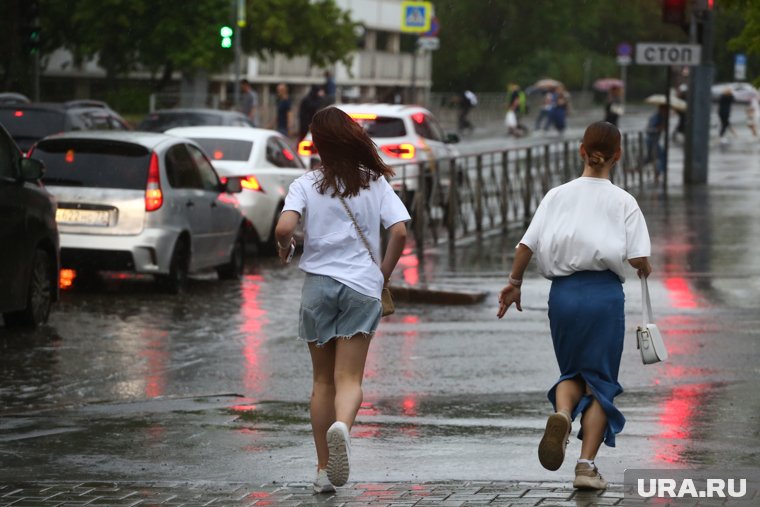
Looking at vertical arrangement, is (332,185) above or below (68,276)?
above

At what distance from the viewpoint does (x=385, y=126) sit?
84.4ft

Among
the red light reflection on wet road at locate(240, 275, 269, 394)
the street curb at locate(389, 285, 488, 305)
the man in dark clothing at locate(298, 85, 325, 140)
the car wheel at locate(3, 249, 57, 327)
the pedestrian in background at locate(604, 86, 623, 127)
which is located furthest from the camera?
the pedestrian in background at locate(604, 86, 623, 127)

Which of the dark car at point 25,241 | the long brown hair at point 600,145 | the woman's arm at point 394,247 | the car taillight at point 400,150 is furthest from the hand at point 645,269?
the car taillight at point 400,150

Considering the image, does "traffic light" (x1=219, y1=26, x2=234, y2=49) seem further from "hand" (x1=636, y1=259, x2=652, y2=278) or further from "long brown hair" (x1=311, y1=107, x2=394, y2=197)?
"hand" (x1=636, y1=259, x2=652, y2=278)

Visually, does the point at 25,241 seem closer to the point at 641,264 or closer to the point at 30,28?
the point at 641,264

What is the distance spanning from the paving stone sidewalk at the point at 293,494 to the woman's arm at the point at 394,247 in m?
0.93

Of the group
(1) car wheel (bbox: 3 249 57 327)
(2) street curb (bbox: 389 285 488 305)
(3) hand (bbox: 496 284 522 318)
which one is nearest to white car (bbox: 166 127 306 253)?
(2) street curb (bbox: 389 285 488 305)

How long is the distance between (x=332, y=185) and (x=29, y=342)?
6.17 meters

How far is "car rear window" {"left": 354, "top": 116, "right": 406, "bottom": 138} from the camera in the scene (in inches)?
1009

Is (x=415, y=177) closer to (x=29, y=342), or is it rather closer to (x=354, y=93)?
(x=29, y=342)

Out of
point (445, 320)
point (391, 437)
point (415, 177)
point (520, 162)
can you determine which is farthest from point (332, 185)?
point (520, 162)

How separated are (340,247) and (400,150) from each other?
17.9m

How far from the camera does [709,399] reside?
10.1 meters

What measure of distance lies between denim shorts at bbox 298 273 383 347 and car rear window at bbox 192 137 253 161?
1354 centimetres
